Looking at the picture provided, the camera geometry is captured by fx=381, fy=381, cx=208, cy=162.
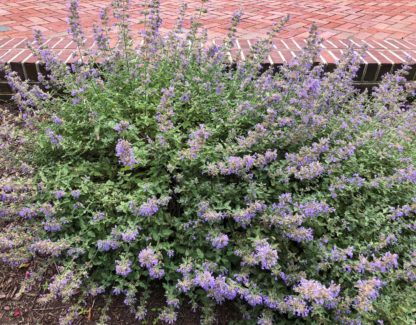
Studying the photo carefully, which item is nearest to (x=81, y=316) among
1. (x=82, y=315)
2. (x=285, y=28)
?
(x=82, y=315)

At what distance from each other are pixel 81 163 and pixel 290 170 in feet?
3.82

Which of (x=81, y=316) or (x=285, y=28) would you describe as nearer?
(x=81, y=316)

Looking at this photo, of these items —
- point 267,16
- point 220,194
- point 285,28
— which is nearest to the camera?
point 220,194

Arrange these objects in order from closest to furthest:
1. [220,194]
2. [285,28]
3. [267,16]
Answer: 1. [220,194]
2. [285,28]
3. [267,16]

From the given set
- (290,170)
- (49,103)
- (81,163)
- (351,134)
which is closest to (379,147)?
(351,134)

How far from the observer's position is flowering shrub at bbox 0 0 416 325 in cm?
174

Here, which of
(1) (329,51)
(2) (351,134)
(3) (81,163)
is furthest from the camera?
(1) (329,51)

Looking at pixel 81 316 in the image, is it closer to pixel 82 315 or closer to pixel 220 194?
pixel 82 315

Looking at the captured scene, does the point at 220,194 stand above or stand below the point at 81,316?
above

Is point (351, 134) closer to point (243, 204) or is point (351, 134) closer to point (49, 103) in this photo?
point (243, 204)

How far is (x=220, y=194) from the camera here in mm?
1937

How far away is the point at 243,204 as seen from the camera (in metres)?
1.96

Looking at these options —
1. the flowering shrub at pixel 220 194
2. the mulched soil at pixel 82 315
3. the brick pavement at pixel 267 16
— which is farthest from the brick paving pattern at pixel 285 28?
the mulched soil at pixel 82 315

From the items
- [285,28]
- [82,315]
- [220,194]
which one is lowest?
[82,315]
